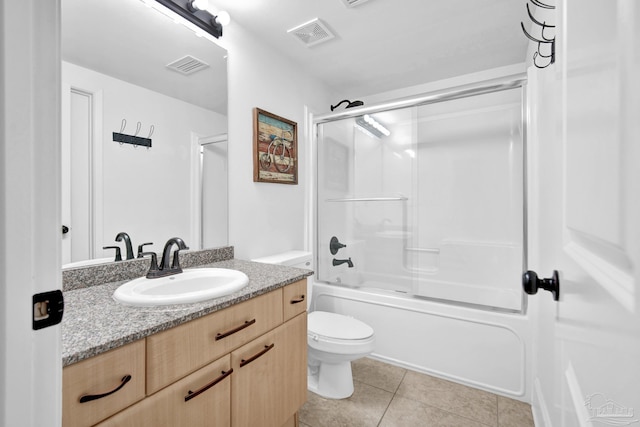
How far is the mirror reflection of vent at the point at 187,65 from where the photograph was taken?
5.14 feet

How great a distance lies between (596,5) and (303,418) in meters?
1.93

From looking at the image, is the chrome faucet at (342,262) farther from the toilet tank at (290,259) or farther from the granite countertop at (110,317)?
the granite countertop at (110,317)

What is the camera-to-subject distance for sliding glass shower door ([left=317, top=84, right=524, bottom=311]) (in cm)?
248

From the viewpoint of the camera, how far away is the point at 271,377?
1.23m

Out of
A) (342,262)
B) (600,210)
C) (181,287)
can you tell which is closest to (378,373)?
(342,262)

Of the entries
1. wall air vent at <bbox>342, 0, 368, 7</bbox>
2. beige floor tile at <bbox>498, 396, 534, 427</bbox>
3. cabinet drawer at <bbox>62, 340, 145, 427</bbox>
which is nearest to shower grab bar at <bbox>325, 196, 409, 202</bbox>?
wall air vent at <bbox>342, 0, 368, 7</bbox>

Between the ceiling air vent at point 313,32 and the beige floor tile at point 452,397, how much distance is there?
2.46 metres

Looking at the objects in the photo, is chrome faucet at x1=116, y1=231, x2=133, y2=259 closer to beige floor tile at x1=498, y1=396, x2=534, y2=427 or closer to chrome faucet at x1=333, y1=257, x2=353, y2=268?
chrome faucet at x1=333, y1=257, x2=353, y2=268

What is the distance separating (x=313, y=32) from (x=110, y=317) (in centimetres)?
201

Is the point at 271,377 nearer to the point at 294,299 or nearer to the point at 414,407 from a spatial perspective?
the point at 294,299

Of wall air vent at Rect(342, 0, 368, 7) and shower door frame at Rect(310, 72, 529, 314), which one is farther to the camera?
shower door frame at Rect(310, 72, 529, 314)

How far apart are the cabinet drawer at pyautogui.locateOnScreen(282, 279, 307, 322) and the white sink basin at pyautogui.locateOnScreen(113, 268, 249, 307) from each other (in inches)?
8.5

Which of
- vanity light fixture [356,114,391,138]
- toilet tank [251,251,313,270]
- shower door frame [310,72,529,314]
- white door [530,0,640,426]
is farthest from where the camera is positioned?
vanity light fixture [356,114,391,138]

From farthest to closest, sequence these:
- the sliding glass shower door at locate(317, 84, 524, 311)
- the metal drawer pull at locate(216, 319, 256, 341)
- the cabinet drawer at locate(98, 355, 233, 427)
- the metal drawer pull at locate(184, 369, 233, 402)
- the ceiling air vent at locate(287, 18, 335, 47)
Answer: the sliding glass shower door at locate(317, 84, 524, 311) < the ceiling air vent at locate(287, 18, 335, 47) < the metal drawer pull at locate(216, 319, 256, 341) < the metal drawer pull at locate(184, 369, 233, 402) < the cabinet drawer at locate(98, 355, 233, 427)
